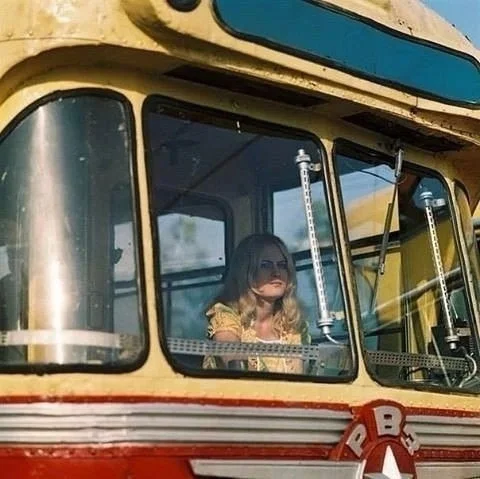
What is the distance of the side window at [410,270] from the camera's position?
3.93 metres

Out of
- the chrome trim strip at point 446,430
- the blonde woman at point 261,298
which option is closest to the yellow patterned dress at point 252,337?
the blonde woman at point 261,298

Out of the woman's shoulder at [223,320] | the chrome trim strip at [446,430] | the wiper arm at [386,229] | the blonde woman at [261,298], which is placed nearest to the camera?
the woman's shoulder at [223,320]

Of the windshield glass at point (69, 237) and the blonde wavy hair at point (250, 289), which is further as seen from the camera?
the blonde wavy hair at point (250, 289)

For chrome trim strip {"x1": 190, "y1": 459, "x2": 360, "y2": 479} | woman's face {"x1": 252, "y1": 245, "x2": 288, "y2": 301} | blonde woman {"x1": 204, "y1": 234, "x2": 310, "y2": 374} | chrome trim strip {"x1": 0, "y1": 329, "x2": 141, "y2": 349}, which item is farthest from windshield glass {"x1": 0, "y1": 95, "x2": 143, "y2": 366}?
woman's face {"x1": 252, "y1": 245, "x2": 288, "y2": 301}

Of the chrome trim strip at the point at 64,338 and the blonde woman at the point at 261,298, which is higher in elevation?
the blonde woman at the point at 261,298

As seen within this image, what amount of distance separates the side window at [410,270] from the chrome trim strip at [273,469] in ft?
1.95

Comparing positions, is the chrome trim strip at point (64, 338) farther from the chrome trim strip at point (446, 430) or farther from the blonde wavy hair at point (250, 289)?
the chrome trim strip at point (446, 430)

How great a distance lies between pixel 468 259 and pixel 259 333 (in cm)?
106

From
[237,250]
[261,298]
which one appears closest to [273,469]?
[261,298]

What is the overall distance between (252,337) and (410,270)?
0.93 meters

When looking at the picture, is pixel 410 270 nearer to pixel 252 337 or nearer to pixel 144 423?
pixel 252 337

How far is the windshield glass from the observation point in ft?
9.98

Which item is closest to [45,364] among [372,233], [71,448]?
[71,448]

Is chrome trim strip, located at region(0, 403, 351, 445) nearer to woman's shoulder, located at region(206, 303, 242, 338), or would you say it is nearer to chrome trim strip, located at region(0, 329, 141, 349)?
chrome trim strip, located at region(0, 329, 141, 349)
